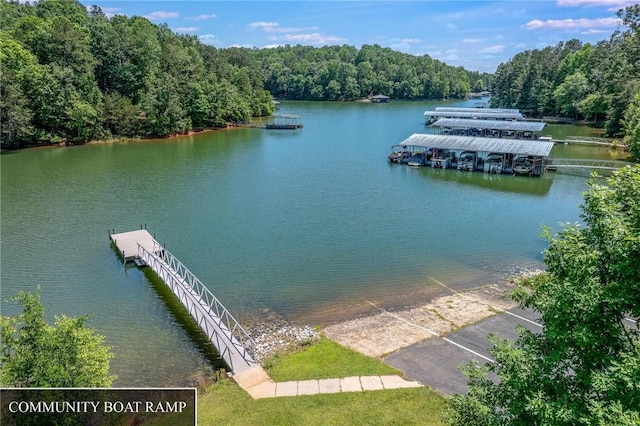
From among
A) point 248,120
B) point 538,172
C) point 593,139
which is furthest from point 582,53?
point 248,120

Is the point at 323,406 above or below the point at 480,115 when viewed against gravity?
below

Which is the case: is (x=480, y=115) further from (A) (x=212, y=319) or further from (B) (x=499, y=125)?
(A) (x=212, y=319)

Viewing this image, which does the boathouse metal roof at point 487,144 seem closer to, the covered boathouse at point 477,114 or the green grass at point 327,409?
the covered boathouse at point 477,114

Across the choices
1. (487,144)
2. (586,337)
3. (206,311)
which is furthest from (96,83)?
(586,337)

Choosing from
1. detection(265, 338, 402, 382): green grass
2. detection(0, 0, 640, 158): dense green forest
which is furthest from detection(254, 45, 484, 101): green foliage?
detection(265, 338, 402, 382): green grass

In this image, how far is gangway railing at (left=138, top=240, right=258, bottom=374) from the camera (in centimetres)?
1656

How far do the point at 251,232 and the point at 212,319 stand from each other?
13274 millimetres

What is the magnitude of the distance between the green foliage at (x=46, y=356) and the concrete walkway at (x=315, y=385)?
5200 mm

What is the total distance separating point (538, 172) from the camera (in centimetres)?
4969

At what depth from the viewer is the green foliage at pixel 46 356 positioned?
33.7 feet

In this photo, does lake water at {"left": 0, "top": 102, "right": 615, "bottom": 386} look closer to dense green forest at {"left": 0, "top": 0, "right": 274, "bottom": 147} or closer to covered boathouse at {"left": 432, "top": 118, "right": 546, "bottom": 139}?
dense green forest at {"left": 0, "top": 0, "right": 274, "bottom": 147}

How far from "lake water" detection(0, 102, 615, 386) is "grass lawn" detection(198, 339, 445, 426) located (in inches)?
132

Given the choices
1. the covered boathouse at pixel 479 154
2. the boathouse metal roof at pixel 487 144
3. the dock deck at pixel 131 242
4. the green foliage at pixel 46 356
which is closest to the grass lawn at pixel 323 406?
the green foliage at pixel 46 356

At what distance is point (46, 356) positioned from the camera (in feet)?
34.7
